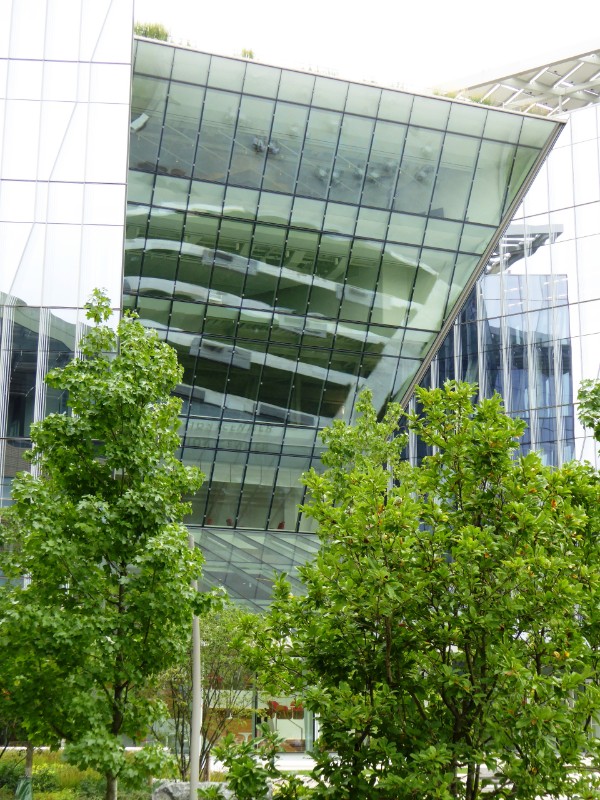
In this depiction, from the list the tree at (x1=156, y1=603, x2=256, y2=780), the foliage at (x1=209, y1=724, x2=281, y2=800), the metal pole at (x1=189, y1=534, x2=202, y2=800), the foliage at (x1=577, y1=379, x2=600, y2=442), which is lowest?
the foliage at (x1=209, y1=724, x2=281, y2=800)

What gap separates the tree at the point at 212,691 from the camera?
75.8ft

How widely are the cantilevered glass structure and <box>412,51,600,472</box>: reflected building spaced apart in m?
5.27

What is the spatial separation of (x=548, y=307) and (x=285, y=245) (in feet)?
44.7

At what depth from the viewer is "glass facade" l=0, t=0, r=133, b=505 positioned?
102ft

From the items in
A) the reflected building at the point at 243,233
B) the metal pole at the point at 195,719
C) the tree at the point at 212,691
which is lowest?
the metal pole at the point at 195,719

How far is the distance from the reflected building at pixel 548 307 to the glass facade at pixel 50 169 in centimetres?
1667

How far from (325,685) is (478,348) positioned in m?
34.7

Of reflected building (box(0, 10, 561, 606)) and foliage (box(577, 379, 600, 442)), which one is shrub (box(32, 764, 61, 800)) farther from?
foliage (box(577, 379, 600, 442))

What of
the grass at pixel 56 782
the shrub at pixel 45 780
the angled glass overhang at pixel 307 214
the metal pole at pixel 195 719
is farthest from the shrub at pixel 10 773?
the angled glass overhang at pixel 307 214

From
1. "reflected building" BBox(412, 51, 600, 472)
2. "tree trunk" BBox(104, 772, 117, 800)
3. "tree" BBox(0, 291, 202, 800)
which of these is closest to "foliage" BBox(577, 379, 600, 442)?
"tree" BBox(0, 291, 202, 800)

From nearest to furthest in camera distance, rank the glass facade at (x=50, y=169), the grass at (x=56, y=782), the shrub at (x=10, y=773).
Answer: the grass at (x=56, y=782) → the shrub at (x=10, y=773) → the glass facade at (x=50, y=169)

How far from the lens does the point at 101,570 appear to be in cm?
1382

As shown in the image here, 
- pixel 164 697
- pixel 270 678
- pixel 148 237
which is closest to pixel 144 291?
pixel 148 237

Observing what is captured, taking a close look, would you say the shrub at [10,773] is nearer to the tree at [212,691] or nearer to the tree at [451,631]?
the tree at [212,691]
